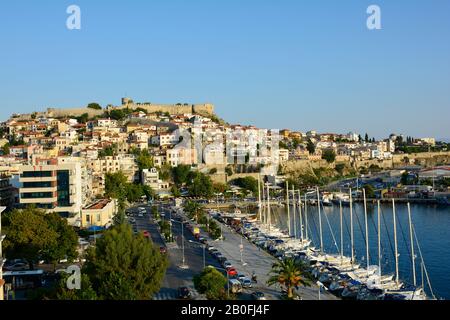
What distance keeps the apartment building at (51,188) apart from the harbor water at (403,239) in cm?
856

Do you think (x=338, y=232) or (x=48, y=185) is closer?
(x=48, y=185)

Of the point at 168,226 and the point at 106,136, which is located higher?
the point at 106,136

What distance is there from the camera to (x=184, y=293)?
1234 cm

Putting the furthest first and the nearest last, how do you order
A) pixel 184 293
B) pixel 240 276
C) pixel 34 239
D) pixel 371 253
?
A: pixel 371 253 → pixel 34 239 → pixel 240 276 → pixel 184 293

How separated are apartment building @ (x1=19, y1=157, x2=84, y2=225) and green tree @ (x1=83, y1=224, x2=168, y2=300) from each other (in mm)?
9709

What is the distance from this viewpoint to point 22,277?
44.4 feet

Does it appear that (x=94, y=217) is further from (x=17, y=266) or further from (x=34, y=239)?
(x=34, y=239)

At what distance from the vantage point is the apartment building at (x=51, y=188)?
20031 millimetres

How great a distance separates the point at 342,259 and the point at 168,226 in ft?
23.8

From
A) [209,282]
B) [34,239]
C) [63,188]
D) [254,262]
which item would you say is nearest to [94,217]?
[63,188]

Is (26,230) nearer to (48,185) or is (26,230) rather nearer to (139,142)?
(48,185)

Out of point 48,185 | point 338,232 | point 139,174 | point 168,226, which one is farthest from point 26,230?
point 139,174

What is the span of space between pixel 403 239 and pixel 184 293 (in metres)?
13.4

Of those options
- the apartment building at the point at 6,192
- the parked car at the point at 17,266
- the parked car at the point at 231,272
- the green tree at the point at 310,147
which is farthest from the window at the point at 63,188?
the green tree at the point at 310,147
